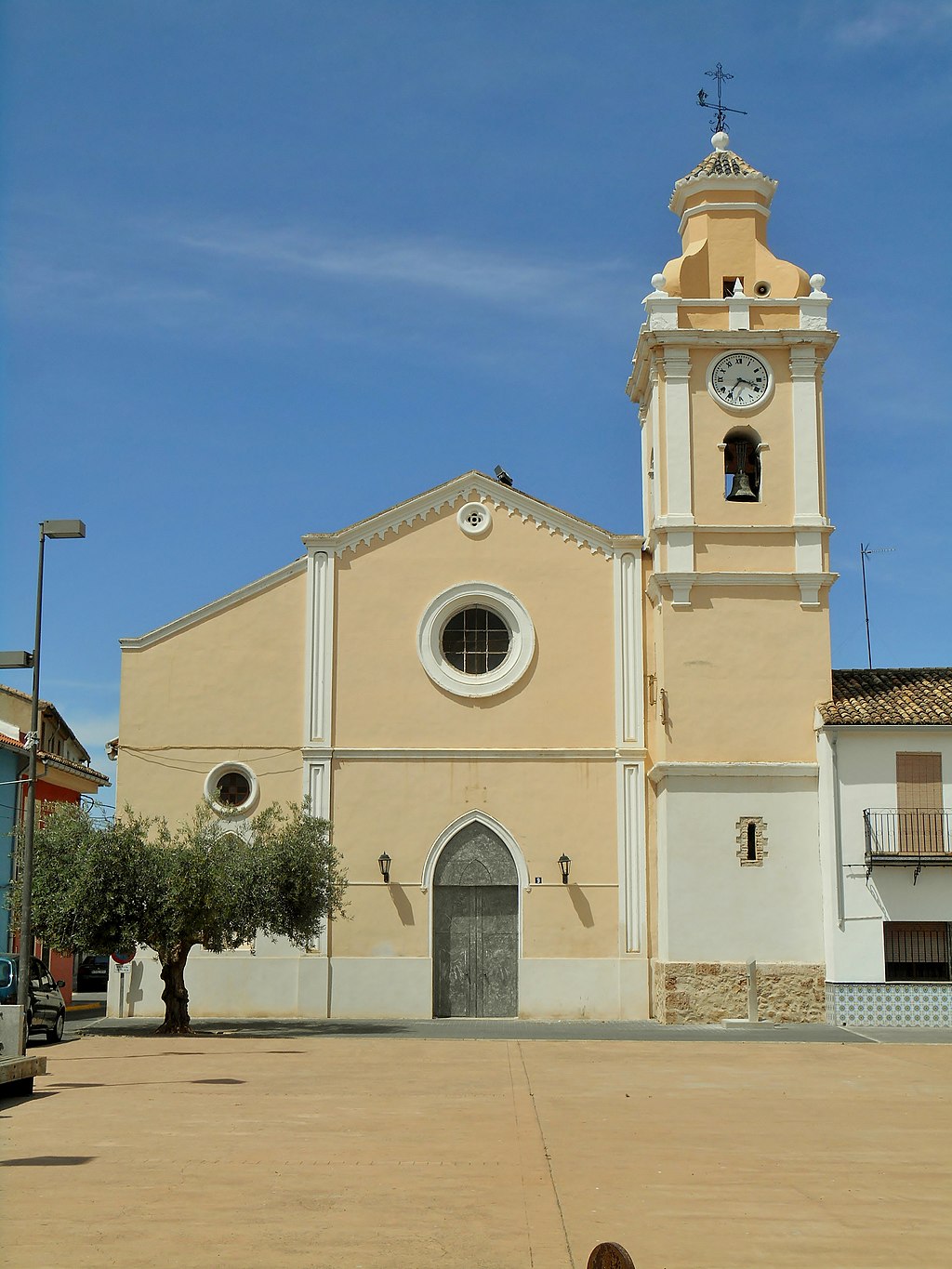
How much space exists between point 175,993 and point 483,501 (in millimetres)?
11803

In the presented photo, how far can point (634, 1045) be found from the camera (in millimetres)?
23625

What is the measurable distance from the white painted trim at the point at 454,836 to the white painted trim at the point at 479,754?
117 centimetres

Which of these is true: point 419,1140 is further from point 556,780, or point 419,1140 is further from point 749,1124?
point 556,780

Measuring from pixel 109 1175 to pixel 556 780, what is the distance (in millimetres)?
18943

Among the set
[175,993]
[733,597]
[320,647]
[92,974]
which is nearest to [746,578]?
[733,597]

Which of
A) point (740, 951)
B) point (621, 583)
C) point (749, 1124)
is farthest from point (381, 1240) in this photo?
point (621, 583)

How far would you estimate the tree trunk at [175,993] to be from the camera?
25.9 meters

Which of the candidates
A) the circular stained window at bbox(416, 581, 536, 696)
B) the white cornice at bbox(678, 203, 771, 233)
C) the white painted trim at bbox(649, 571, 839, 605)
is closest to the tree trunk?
the circular stained window at bbox(416, 581, 536, 696)

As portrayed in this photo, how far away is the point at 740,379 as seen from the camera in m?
30.0

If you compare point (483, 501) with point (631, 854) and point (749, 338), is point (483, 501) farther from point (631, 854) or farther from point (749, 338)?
point (631, 854)

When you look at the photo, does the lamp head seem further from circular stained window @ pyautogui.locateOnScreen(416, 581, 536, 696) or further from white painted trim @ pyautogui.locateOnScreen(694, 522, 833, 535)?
white painted trim @ pyautogui.locateOnScreen(694, 522, 833, 535)

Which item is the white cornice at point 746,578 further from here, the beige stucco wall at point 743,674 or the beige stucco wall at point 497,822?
the beige stucco wall at point 497,822

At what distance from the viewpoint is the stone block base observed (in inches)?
1080

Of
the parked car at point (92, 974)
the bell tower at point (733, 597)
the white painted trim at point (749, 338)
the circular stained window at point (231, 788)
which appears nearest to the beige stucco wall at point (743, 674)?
the bell tower at point (733, 597)
